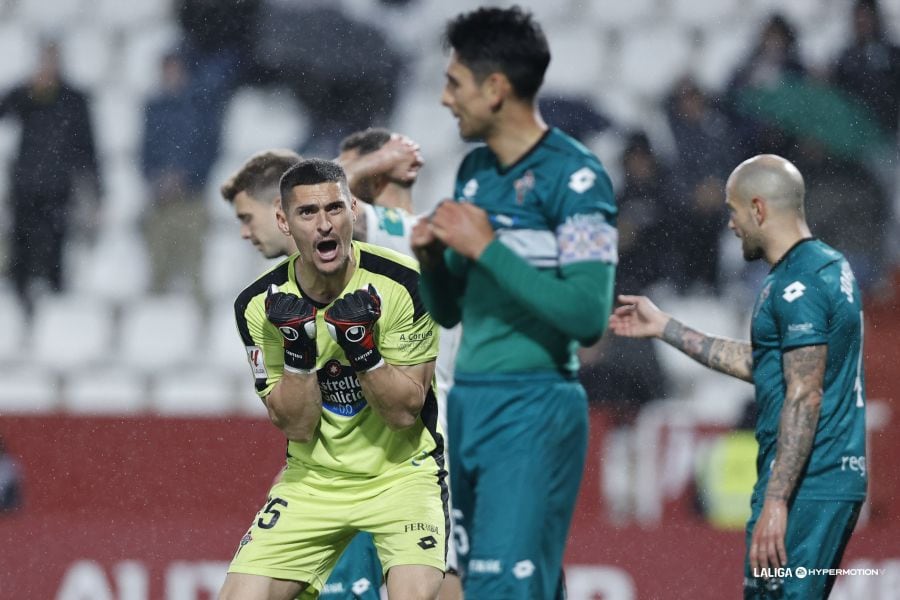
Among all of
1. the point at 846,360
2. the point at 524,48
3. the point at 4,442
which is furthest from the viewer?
the point at 4,442

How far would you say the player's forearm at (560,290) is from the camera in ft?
7.95

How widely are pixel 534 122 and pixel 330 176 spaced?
937mm

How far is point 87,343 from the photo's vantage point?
7230 mm

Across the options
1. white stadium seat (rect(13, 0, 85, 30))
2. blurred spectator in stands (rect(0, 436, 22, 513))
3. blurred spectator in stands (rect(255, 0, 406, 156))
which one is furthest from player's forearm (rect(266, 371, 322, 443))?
white stadium seat (rect(13, 0, 85, 30))

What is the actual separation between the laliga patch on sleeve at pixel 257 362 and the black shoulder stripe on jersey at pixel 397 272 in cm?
34

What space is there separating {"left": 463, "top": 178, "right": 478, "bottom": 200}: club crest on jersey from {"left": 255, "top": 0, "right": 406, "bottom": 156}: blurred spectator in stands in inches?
186

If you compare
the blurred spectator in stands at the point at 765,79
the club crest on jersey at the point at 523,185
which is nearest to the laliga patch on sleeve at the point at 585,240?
the club crest on jersey at the point at 523,185

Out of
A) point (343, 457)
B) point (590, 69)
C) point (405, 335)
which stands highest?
point (590, 69)

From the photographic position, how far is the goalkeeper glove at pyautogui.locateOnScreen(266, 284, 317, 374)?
3119 mm

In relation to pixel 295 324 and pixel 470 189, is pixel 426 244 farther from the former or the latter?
pixel 295 324

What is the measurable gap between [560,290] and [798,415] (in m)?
0.91

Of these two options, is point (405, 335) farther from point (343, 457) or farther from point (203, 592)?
point (203, 592)

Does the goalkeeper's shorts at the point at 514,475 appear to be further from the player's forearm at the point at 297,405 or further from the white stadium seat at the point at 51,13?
the white stadium seat at the point at 51,13

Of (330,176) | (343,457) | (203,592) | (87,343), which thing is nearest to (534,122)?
(330,176)
